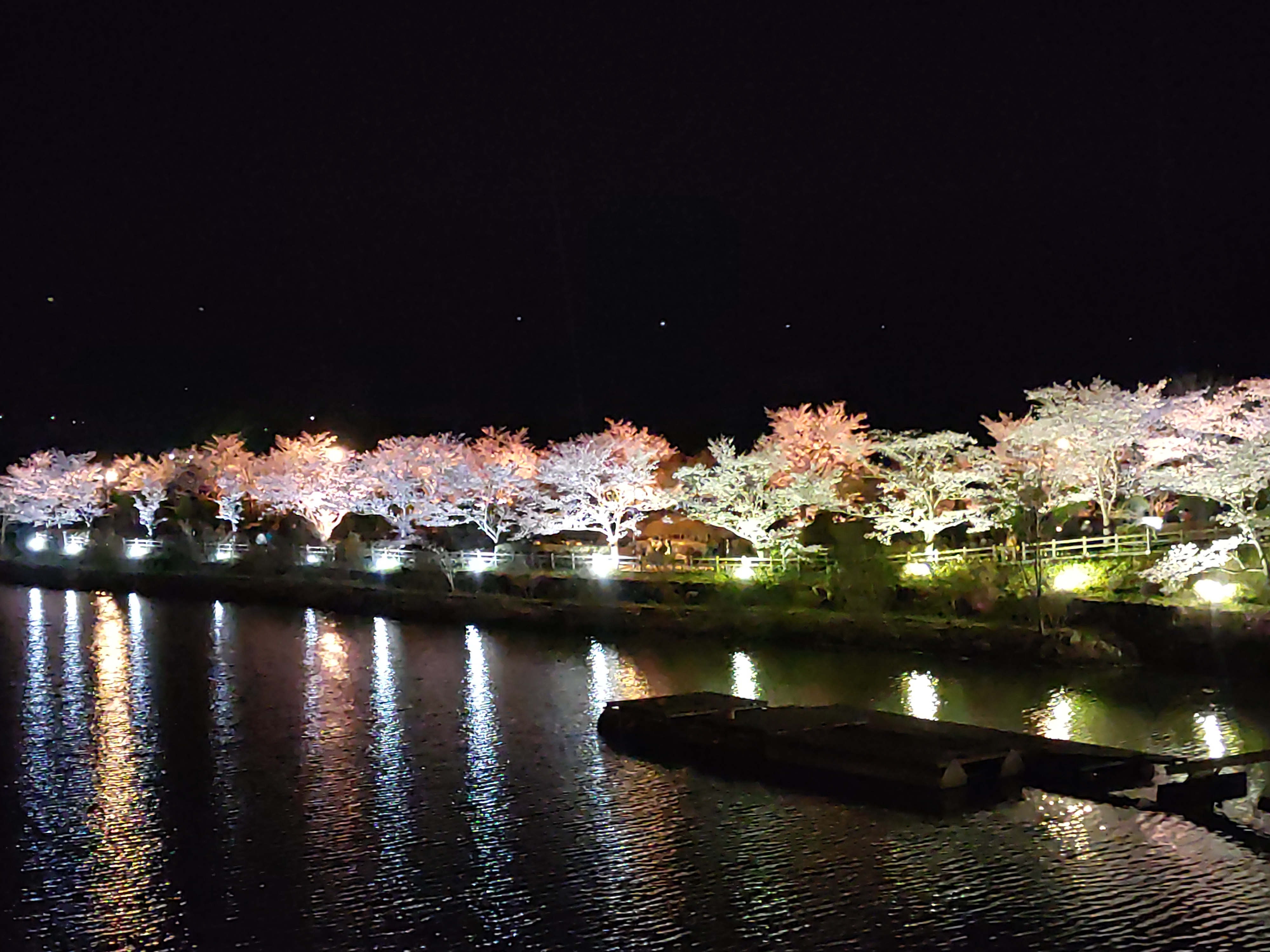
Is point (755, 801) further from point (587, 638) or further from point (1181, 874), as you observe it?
point (587, 638)

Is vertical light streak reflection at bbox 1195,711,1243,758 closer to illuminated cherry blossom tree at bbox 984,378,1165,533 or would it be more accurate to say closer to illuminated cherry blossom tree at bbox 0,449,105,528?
illuminated cherry blossom tree at bbox 984,378,1165,533

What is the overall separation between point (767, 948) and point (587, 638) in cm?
1599

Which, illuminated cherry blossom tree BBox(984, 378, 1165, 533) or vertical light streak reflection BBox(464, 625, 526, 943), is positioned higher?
illuminated cherry blossom tree BBox(984, 378, 1165, 533)

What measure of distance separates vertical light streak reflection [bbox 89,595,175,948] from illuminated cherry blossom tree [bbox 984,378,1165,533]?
18.2m

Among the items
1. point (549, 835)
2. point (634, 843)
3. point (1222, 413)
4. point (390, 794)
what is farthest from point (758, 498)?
point (634, 843)

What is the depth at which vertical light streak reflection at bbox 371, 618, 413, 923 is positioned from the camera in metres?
9.09

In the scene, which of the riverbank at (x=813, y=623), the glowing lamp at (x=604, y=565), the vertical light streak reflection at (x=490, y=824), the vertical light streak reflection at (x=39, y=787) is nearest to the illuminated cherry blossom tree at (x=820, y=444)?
the glowing lamp at (x=604, y=565)

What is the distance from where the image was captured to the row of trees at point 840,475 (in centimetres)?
2434

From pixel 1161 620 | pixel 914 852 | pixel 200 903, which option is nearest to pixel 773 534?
pixel 1161 620

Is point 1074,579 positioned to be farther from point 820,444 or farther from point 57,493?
point 57,493

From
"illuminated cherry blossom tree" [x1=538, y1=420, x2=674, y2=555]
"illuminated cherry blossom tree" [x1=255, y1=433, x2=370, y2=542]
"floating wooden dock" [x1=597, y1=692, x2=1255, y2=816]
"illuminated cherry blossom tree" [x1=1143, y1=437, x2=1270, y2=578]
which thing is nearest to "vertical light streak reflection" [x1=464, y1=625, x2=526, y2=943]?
"floating wooden dock" [x1=597, y1=692, x2=1255, y2=816]

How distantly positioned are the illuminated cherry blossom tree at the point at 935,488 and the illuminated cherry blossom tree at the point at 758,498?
136cm

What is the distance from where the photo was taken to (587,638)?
23.7 meters

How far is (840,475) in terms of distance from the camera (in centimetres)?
2912
